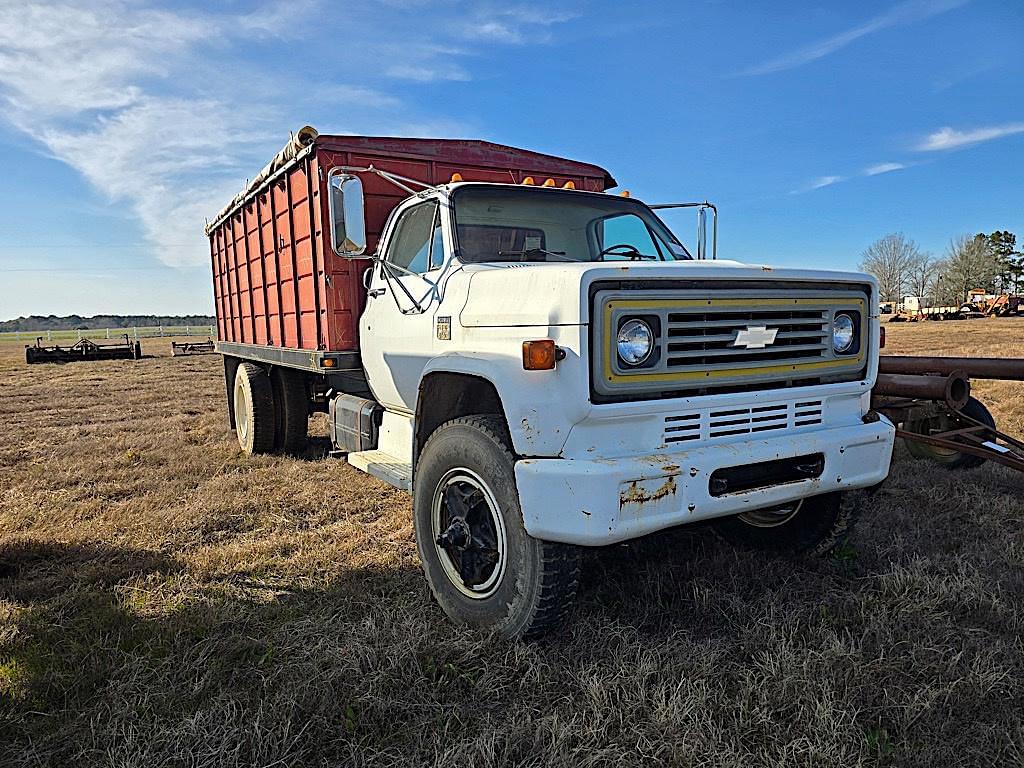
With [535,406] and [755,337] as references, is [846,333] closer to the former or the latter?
[755,337]

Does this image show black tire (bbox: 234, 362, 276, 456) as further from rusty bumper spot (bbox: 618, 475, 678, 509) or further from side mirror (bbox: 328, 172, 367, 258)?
rusty bumper spot (bbox: 618, 475, 678, 509)

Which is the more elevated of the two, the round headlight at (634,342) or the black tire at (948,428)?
the round headlight at (634,342)

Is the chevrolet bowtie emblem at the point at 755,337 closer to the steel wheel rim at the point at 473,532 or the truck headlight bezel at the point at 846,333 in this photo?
the truck headlight bezel at the point at 846,333

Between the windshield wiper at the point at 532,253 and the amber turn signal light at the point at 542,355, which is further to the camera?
the windshield wiper at the point at 532,253

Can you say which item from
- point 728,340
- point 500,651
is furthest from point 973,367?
point 500,651

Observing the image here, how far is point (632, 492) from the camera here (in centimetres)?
256

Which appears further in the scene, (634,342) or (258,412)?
(258,412)

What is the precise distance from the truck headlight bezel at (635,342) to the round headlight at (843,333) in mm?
1102

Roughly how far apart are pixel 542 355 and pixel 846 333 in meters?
1.62

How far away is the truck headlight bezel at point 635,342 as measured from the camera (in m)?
2.69

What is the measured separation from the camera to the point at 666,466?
8.63ft

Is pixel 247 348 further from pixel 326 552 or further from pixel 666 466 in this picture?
pixel 666 466

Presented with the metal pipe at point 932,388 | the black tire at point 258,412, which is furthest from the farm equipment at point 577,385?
the black tire at point 258,412

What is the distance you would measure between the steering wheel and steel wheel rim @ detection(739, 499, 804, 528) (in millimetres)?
1641
